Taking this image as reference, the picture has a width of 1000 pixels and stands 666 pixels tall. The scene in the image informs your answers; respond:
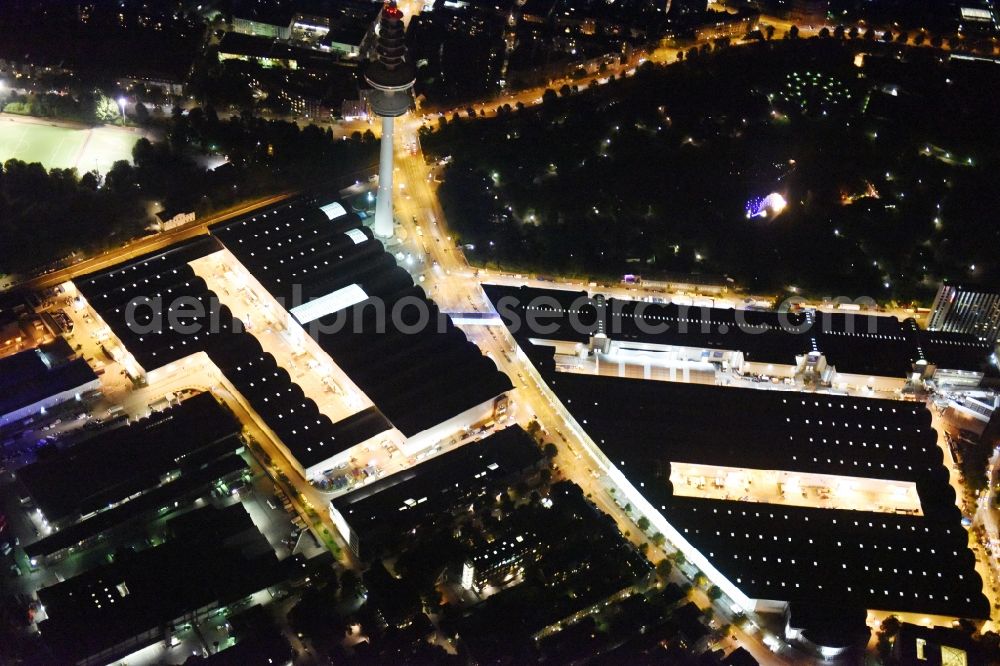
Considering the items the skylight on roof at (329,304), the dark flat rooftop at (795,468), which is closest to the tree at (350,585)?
the dark flat rooftop at (795,468)

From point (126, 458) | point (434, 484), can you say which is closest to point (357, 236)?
point (434, 484)

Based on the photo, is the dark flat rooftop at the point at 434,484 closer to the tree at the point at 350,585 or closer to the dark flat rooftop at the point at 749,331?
the tree at the point at 350,585

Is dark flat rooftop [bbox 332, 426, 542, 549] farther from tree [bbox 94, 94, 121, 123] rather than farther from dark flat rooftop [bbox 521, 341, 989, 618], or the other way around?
tree [bbox 94, 94, 121, 123]

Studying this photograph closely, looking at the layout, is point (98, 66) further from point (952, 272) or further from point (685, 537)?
point (952, 272)

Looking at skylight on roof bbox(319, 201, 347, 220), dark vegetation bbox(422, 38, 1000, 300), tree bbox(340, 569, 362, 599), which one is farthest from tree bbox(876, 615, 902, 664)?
skylight on roof bbox(319, 201, 347, 220)

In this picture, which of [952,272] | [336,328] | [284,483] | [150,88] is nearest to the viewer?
[284,483]

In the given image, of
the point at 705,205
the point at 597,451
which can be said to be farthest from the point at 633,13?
the point at 597,451

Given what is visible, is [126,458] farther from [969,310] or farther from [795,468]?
[969,310]
